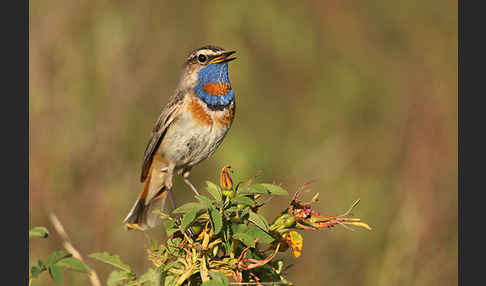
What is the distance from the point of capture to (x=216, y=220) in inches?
81.3

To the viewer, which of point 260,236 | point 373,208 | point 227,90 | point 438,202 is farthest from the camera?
point 373,208

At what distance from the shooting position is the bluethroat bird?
13.3 ft

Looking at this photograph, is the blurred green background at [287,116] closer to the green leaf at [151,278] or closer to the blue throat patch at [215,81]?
the blue throat patch at [215,81]

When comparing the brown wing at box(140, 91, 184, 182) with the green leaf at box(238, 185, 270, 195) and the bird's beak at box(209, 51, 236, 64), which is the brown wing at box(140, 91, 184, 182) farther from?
the green leaf at box(238, 185, 270, 195)

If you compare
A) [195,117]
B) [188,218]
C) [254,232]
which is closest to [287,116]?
[195,117]

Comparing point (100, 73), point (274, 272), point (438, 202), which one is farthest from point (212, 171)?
point (274, 272)

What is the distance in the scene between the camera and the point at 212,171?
5473mm

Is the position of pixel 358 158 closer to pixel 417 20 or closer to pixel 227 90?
pixel 417 20

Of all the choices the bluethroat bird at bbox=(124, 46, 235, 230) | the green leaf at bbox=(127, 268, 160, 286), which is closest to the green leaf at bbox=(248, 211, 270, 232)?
the green leaf at bbox=(127, 268, 160, 286)

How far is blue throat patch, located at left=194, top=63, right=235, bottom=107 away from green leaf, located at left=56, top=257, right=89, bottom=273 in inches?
82.6

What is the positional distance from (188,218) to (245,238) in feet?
0.77

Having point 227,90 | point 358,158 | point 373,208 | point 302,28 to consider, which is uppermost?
point 302,28

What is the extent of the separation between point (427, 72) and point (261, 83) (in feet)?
5.79

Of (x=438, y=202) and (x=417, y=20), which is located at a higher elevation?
(x=417, y=20)
